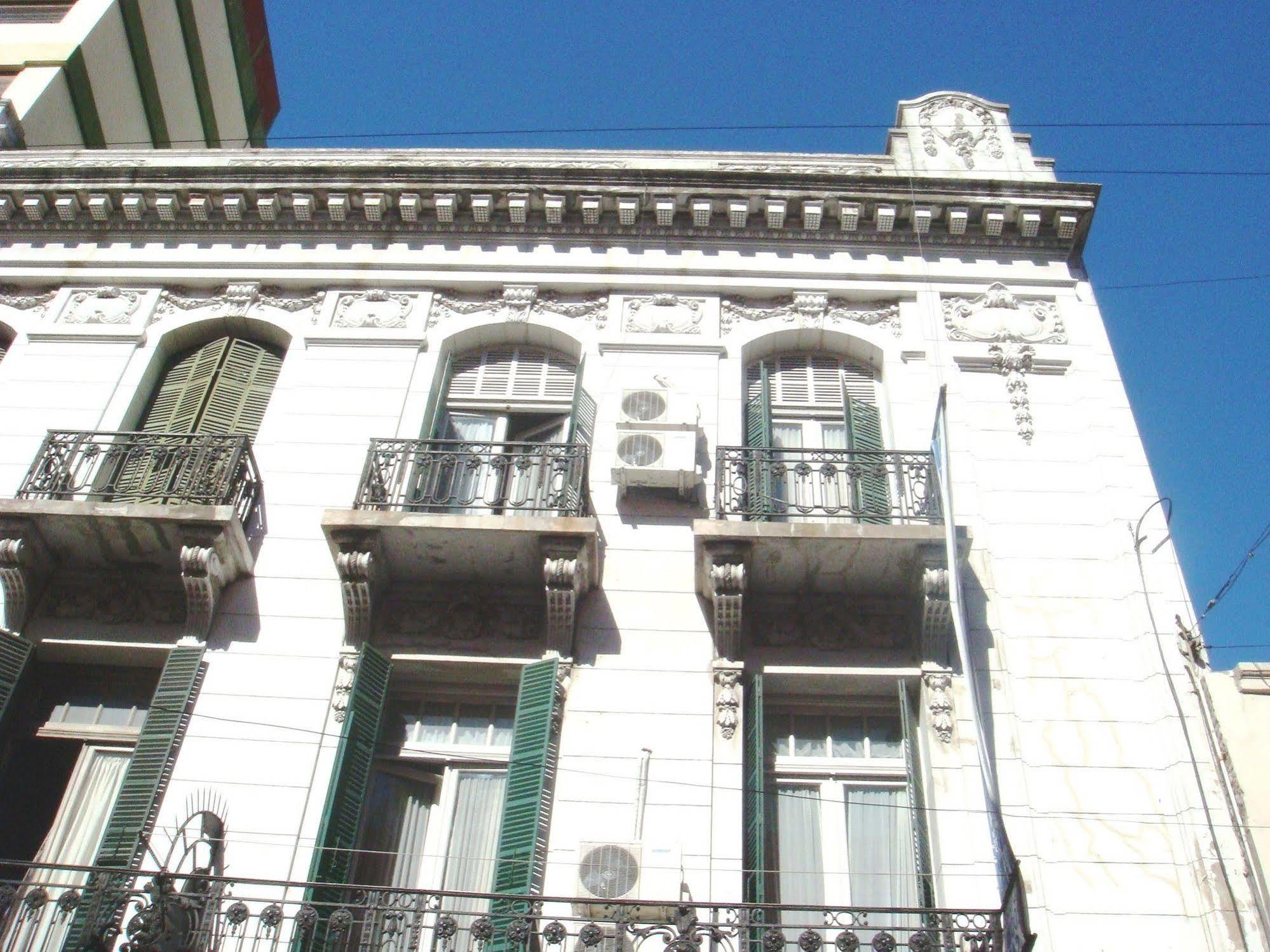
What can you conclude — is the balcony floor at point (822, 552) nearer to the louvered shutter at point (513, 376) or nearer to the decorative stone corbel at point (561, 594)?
the decorative stone corbel at point (561, 594)

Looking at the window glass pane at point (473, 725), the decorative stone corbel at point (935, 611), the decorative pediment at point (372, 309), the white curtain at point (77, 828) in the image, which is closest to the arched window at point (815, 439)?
the decorative stone corbel at point (935, 611)

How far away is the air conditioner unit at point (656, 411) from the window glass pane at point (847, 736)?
3.09 meters

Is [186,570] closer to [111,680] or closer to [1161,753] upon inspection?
[111,680]

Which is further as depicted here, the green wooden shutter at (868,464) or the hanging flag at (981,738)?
the green wooden shutter at (868,464)

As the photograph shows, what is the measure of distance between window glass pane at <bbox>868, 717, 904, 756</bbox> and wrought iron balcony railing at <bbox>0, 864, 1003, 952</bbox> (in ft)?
4.77

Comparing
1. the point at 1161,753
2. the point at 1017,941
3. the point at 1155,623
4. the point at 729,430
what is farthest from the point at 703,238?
the point at 1017,941

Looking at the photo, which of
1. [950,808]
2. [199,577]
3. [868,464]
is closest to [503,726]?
[199,577]

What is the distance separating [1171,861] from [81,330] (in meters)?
11.8

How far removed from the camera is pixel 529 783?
980 cm

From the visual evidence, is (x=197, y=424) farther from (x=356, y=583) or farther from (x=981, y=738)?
(x=981, y=738)

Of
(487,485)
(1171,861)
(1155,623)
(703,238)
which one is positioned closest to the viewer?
(1171,861)

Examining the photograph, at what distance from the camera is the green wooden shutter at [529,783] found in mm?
9336

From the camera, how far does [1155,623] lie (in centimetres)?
1066

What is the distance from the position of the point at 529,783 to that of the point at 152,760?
296 cm
